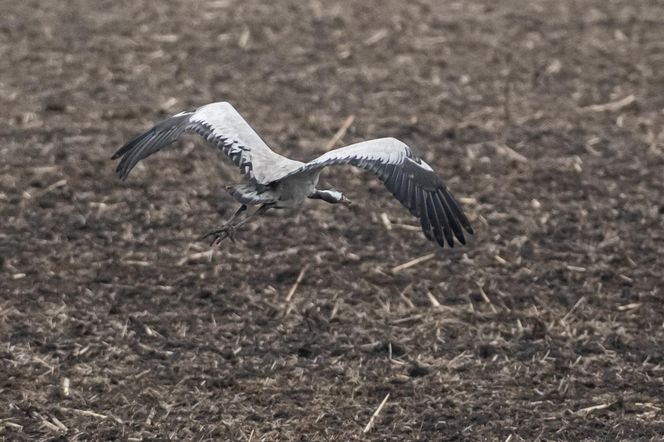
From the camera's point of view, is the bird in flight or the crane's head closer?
the bird in flight

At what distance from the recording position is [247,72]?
12.8 meters

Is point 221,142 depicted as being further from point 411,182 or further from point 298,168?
point 411,182

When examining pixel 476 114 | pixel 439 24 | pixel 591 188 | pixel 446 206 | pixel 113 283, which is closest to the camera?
pixel 446 206

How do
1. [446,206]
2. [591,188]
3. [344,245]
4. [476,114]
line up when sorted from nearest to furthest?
[446,206] < [344,245] < [591,188] < [476,114]

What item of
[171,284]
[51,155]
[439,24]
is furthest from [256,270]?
[439,24]

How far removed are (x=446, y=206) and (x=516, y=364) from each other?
1349mm

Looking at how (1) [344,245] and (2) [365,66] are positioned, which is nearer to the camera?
(1) [344,245]

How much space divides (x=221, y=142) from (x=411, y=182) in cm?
144

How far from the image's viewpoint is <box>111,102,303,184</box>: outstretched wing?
302 inches

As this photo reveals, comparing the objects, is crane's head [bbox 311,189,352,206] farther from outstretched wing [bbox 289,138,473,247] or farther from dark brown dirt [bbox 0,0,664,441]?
dark brown dirt [bbox 0,0,664,441]

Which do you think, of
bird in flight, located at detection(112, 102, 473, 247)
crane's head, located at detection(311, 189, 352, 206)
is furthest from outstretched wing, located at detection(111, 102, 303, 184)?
crane's head, located at detection(311, 189, 352, 206)

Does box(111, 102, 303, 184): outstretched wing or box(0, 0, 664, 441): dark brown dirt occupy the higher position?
box(111, 102, 303, 184): outstretched wing

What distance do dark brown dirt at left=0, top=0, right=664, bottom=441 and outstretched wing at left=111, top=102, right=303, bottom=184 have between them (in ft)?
3.82

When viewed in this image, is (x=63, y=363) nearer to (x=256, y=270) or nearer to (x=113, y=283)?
(x=113, y=283)
